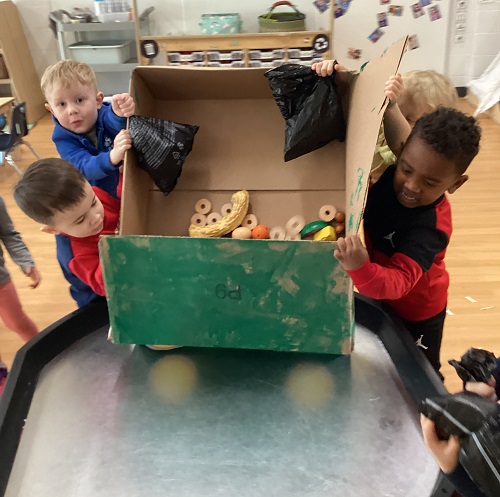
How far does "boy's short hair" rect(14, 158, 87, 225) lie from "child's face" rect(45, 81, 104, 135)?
0.88 ft

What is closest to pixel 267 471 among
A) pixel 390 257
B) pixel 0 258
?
pixel 390 257

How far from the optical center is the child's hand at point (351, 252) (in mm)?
866

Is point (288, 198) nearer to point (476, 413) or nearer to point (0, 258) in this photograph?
point (476, 413)

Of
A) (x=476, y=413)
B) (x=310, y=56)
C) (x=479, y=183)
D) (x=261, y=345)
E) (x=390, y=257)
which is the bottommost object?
(x=479, y=183)

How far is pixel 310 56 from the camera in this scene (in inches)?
147

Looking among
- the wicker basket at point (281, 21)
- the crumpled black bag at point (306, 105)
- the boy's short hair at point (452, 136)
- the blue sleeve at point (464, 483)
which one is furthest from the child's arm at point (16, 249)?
the wicker basket at point (281, 21)

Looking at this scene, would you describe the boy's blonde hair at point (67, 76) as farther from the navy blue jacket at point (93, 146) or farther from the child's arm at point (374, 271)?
the child's arm at point (374, 271)

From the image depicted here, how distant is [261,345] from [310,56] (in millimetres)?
3107

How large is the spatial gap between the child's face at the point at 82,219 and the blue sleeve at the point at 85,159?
95 millimetres

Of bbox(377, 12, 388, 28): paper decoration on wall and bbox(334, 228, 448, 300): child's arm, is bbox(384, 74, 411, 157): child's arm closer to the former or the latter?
bbox(334, 228, 448, 300): child's arm

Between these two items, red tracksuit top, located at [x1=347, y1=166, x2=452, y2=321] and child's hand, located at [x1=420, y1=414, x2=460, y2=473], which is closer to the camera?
child's hand, located at [x1=420, y1=414, x2=460, y2=473]

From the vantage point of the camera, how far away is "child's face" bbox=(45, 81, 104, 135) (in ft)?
4.26

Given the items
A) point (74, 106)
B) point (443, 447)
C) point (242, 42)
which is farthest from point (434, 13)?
point (443, 447)

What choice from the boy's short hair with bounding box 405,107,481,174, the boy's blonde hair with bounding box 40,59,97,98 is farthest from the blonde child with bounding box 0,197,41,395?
the boy's short hair with bounding box 405,107,481,174
